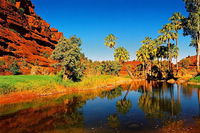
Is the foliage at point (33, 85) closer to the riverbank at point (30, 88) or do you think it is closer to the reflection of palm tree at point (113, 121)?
the riverbank at point (30, 88)

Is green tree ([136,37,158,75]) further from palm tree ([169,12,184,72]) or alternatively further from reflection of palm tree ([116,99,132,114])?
reflection of palm tree ([116,99,132,114])

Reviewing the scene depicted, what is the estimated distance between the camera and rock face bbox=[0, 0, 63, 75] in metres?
52.7

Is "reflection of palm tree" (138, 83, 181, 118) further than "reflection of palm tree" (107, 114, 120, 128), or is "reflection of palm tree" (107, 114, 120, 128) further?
"reflection of palm tree" (138, 83, 181, 118)

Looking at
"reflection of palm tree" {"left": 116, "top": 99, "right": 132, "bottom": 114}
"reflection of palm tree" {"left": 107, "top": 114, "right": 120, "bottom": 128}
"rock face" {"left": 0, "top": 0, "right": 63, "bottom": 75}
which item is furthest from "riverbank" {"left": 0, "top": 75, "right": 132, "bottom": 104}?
"rock face" {"left": 0, "top": 0, "right": 63, "bottom": 75}

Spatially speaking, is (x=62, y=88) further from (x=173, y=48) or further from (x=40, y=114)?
(x=173, y=48)

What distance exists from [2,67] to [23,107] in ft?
97.9

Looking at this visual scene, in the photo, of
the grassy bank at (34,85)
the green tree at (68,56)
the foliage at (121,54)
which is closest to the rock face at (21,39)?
the green tree at (68,56)

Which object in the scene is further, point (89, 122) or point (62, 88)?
point (62, 88)

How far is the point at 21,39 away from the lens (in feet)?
209

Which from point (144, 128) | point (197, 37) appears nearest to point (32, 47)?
point (197, 37)

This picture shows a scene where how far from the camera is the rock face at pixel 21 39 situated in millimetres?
52656

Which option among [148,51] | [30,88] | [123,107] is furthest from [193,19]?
[30,88]

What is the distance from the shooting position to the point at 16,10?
6675 cm

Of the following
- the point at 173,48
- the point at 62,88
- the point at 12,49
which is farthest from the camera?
the point at 173,48
